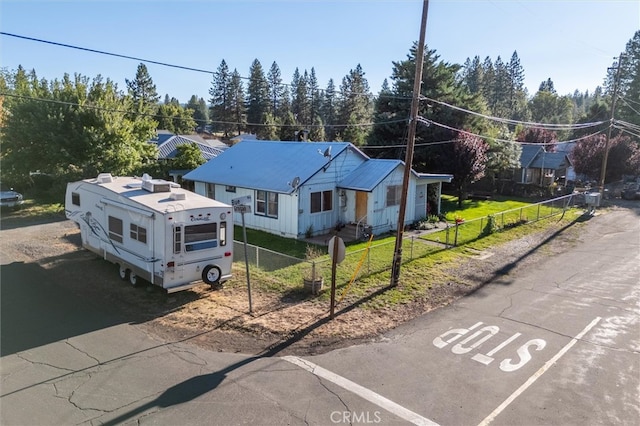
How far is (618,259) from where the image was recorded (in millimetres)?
17750

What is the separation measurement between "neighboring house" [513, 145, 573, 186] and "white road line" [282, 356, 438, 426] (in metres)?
36.8

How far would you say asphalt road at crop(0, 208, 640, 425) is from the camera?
7.03 metres

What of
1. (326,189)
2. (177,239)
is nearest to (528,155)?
(326,189)

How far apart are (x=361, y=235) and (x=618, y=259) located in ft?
35.9

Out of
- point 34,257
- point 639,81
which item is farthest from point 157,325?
point 639,81

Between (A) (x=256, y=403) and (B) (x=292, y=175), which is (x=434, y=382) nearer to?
(A) (x=256, y=403)

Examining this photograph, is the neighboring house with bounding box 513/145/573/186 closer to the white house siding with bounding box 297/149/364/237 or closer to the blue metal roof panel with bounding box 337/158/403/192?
the blue metal roof panel with bounding box 337/158/403/192

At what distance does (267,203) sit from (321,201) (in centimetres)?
269

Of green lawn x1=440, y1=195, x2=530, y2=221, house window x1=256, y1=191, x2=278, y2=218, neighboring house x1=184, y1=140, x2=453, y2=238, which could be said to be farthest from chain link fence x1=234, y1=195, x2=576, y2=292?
house window x1=256, y1=191, x2=278, y2=218

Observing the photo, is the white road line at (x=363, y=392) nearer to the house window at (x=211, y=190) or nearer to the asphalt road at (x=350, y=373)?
the asphalt road at (x=350, y=373)

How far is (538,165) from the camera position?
40.1 meters

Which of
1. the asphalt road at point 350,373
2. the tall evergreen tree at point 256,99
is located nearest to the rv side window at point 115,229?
the asphalt road at point 350,373

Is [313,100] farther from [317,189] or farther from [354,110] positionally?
[317,189]

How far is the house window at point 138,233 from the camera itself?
12.2 metres
